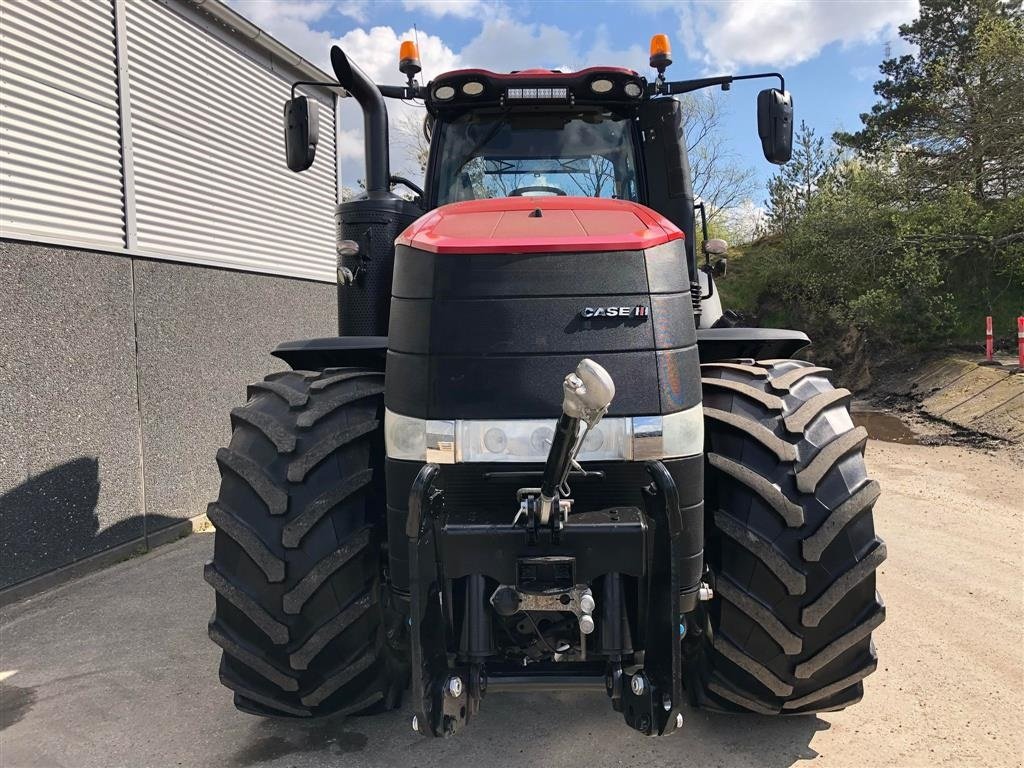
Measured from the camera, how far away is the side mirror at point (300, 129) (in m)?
3.48

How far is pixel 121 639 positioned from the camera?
3.82 m

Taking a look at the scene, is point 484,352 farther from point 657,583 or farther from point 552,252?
point 657,583

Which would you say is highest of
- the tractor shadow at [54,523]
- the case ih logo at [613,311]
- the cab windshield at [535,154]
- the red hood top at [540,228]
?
the cab windshield at [535,154]

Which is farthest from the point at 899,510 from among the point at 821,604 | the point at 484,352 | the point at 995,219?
the point at 995,219

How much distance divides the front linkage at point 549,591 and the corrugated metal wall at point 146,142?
3.81 m

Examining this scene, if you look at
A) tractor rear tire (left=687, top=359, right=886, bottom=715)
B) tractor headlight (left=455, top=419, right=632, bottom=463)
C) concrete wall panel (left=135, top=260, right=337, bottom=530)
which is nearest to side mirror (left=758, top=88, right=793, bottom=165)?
tractor rear tire (left=687, top=359, right=886, bottom=715)

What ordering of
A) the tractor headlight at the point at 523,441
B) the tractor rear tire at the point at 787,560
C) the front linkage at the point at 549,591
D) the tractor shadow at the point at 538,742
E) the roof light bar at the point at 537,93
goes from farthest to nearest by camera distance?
the roof light bar at the point at 537,93 < the tractor shadow at the point at 538,742 < the tractor rear tire at the point at 787,560 < the tractor headlight at the point at 523,441 < the front linkage at the point at 549,591

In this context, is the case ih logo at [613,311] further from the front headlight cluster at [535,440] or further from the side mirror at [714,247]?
the side mirror at [714,247]

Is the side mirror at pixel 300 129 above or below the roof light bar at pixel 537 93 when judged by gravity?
below

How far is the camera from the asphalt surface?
8.79 feet

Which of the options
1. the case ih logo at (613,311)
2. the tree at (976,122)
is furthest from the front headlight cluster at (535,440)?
the tree at (976,122)

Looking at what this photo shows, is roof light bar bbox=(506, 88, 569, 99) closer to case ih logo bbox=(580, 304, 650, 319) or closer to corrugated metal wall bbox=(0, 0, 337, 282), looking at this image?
case ih logo bbox=(580, 304, 650, 319)

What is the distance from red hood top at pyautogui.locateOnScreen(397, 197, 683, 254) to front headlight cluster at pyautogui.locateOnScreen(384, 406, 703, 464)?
528 millimetres

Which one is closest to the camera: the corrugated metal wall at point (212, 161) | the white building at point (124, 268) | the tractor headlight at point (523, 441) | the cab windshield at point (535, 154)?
the tractor headlight at point (523, 441)
